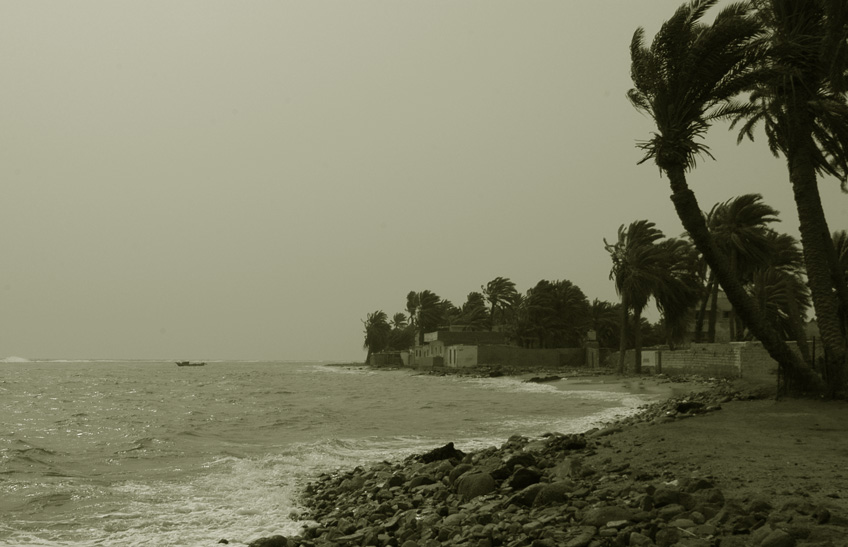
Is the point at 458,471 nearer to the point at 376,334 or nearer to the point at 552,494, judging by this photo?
the point at 552,494

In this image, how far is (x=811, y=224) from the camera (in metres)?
17.9

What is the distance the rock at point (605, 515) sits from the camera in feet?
23.1

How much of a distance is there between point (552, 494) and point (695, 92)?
1198cm

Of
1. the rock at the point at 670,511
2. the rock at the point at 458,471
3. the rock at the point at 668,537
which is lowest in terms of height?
the rock at the point at 458,471

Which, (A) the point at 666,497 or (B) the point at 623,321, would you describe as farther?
(B) the point at 623,321

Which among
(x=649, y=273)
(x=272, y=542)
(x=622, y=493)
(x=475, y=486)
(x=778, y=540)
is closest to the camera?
(x=778, y=540)

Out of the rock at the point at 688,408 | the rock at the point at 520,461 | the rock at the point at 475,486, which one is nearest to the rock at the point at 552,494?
the rock at the point at 475,486

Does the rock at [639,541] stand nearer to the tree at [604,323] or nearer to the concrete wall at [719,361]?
the concrete wall at [719,361]

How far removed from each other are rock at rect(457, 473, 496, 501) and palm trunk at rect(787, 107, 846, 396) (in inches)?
446

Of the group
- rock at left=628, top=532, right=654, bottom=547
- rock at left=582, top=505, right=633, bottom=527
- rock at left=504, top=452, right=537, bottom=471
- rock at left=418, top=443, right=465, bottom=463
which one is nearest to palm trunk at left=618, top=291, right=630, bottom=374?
rock at left=418, top=443, right=465, bottom=463

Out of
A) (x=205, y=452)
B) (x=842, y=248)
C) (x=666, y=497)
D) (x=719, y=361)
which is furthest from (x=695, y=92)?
(x=842, y=248)

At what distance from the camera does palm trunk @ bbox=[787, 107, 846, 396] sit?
1759cm

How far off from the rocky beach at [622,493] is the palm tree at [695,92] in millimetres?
2872

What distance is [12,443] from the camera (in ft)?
67.8
